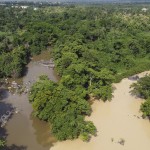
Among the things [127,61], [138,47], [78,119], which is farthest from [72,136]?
[138,47]

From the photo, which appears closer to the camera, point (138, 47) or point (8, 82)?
point (8, 82)

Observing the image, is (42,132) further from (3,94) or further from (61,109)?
(3,94)

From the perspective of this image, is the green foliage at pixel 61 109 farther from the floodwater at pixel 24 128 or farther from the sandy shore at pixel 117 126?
the floodwater at pixel 24 128

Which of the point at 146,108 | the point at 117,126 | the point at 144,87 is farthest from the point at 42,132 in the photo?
the point at 144,87

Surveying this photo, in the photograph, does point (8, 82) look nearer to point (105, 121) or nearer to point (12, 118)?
point (12, 118)

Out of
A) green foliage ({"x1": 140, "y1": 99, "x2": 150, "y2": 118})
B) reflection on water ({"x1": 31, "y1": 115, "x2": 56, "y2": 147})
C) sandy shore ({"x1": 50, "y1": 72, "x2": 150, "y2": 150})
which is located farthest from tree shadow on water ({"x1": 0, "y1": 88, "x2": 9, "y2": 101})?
green foliage ({"x1": 140, "y1": 99, "x2": 150, "y2": 118})

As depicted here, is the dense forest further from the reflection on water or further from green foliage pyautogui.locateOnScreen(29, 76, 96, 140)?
the reflection on water
